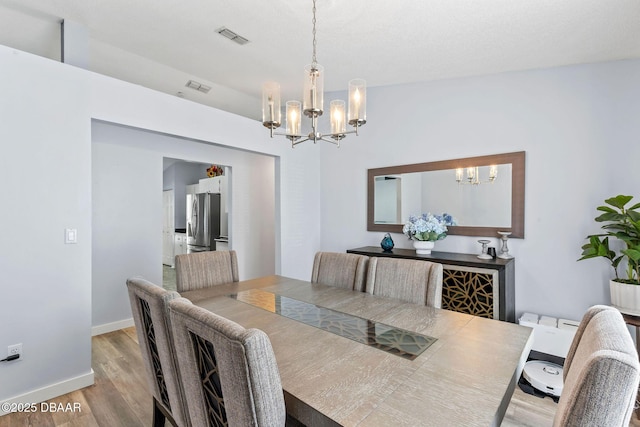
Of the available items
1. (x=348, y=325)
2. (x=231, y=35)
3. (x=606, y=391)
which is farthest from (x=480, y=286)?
(x=231, y=35)

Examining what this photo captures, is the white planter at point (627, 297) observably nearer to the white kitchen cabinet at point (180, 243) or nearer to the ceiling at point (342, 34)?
the ceiling at point (342, 34)

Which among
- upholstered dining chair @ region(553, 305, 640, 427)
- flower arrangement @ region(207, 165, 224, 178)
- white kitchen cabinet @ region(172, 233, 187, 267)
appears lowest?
white kitchen cabinet @ region(172, 233, 187, 267)

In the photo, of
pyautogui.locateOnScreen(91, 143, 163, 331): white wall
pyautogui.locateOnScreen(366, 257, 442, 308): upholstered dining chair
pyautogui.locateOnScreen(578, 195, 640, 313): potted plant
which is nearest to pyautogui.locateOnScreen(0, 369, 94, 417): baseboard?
pyautogui.locateOnScreen(91, 143, 163, 331): white wall

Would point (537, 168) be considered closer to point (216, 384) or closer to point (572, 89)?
point (572, 89)

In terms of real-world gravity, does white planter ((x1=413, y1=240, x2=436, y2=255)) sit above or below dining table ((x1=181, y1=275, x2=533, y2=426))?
above

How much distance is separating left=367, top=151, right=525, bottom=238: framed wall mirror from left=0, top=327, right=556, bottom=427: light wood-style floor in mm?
1532

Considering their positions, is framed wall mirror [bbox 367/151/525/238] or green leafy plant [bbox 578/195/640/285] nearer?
green leafy plant [bbox 578/195/640/285]

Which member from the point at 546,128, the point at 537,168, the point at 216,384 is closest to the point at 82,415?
the point at 216,384

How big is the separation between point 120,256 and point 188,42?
8.03 feet

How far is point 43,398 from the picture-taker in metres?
2.18

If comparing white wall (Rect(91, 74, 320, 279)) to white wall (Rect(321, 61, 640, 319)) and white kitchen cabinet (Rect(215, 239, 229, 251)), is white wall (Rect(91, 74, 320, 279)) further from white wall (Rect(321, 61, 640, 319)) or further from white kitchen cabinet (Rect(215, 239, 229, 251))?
white wall (Rect(321, 61, 640, 319))

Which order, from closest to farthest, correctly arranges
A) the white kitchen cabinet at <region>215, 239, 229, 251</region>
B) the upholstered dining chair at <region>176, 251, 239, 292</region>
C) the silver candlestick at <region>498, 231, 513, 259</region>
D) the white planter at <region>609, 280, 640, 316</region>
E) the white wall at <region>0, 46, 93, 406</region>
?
the white wall at <region>0, 46, 93, 406</region>
the white planter at <region>609, 280, 640, 316</region>
the upholstered dining chair at <region>176, 251, 239, 292</region>
the silver candlestick at <region>498, 231, 513, 259</region>
the white kitchen cabinet at <region>215, 239, 229, 251</region>

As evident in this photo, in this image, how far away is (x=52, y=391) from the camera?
7.28 feet

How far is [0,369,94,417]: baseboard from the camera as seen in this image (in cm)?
209
